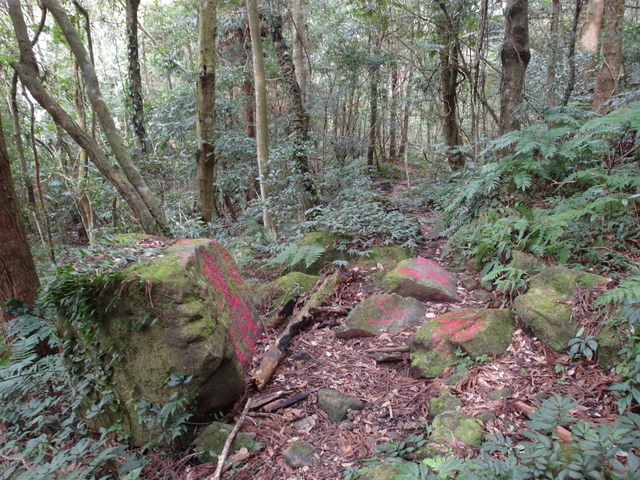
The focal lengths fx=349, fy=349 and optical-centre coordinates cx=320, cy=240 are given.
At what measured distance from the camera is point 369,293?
14.5ft

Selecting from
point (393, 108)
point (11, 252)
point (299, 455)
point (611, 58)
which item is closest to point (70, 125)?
point (11, 252)

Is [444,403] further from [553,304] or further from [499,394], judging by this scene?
[553,304]

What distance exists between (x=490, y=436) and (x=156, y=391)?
2.16m

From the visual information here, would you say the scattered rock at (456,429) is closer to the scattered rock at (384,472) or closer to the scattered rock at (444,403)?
the scattered rock at (444,403)

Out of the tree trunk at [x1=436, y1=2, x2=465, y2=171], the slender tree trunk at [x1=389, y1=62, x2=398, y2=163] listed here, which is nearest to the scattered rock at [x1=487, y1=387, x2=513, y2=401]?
the tree trunk at [x1=436, y1=2, x2=465, y2=171]

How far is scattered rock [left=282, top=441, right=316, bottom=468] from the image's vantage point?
223 cm

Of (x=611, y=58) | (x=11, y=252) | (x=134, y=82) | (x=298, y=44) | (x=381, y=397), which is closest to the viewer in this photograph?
(x=381, y=397)

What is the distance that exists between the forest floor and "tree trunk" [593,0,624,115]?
19.8 ft

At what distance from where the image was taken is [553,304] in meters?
2.77

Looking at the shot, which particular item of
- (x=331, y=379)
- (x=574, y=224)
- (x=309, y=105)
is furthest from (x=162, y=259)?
(x=309, y=105)

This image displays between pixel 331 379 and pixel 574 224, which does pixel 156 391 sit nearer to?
pixel 331 379

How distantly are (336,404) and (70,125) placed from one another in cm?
440

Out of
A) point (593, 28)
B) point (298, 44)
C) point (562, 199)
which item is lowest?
point (562, 199)

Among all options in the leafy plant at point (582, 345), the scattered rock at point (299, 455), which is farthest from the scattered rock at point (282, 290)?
the leafy plant at point (582, 345)
